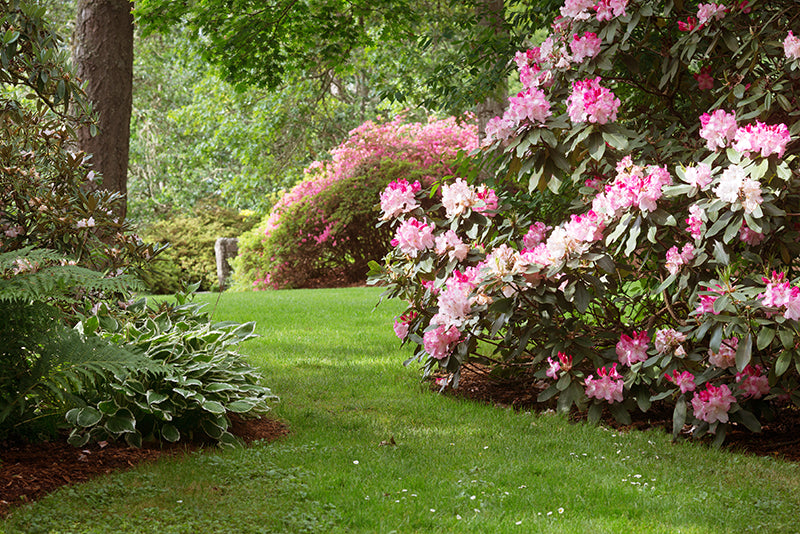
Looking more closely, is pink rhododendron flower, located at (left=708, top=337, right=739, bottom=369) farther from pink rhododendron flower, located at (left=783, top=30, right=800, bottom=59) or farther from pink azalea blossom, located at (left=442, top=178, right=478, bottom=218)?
pink azalea blossom, located at (left=442, top=178, right=478, bottom=218)

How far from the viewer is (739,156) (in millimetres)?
3414

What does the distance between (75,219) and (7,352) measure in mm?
1102

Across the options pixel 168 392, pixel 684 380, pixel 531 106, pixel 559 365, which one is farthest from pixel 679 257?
pixel 168 392

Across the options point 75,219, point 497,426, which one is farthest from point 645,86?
point 75,219

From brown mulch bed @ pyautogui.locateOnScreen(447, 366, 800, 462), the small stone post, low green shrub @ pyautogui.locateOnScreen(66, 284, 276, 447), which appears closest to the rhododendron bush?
brown mulch bed @ pyautogui.locateOnScreen(447, 366, 800, 462)

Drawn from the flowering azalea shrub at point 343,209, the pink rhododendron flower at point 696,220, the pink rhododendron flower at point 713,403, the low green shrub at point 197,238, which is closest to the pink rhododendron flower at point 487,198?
the pink rhododendron flower at point 696,220

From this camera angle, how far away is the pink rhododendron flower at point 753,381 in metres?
3.50

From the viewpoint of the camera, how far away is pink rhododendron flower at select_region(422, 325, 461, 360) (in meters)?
4.28

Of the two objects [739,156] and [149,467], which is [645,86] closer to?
[739,156]

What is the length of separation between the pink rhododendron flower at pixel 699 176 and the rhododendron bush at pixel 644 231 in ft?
0.04

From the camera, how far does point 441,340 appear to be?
429cm

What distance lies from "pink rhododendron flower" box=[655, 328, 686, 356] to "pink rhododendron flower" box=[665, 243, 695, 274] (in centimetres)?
30

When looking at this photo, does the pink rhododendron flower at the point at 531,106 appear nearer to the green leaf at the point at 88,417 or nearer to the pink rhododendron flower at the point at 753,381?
the pink rhododendron flower at the point at 753,381

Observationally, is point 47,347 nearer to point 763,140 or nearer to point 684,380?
point 684,380
